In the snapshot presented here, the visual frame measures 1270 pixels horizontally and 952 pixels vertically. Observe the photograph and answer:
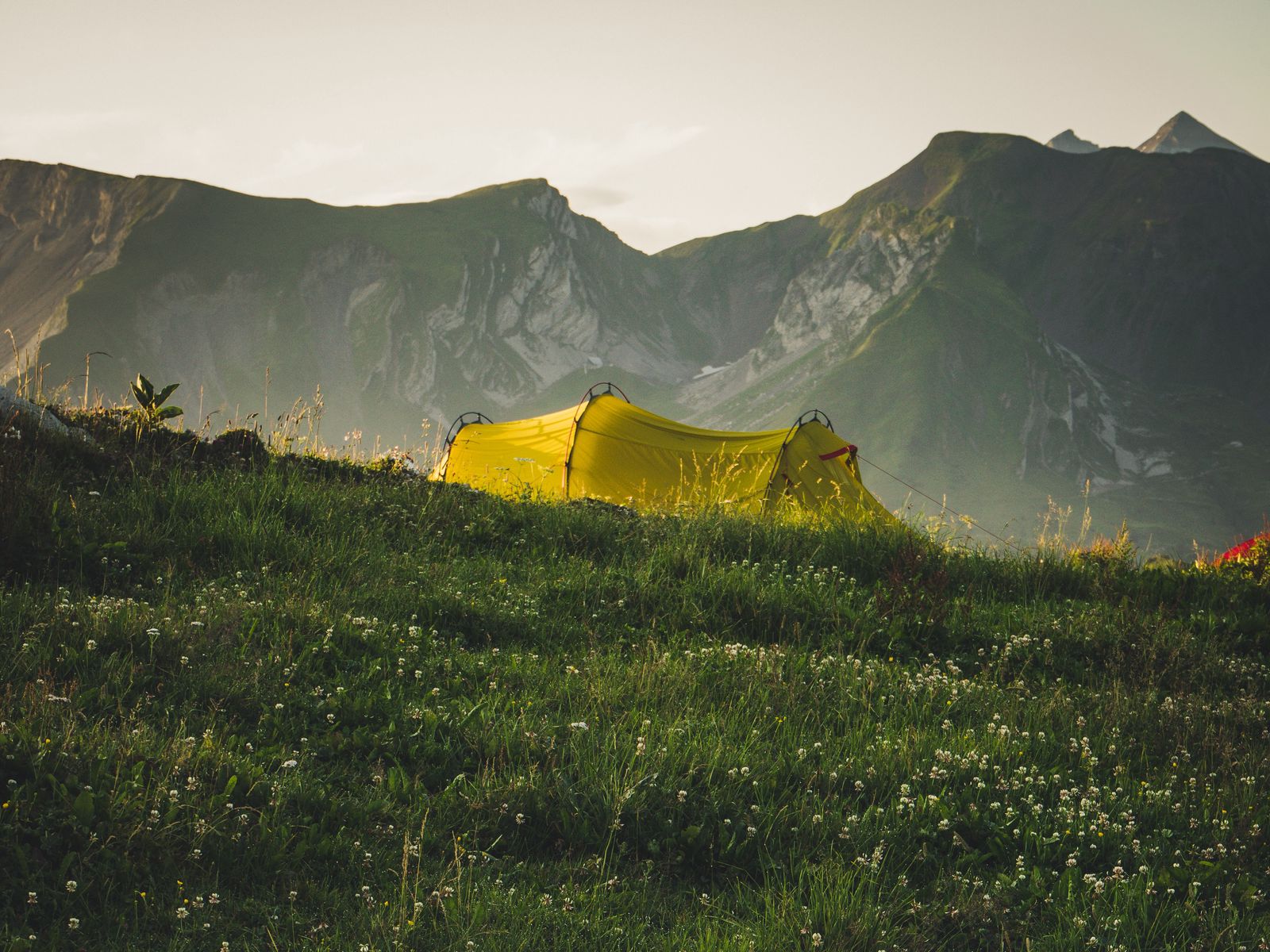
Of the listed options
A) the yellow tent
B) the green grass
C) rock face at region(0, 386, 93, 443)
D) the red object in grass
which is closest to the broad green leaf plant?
rock face at region(0, 386, 93, 443)

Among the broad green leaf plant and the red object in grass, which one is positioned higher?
the broad green leaf plant

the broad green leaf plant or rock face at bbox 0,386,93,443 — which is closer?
rock face at bbox 0,386,93,443

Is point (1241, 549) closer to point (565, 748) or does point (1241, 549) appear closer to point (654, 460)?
point (654, 460)

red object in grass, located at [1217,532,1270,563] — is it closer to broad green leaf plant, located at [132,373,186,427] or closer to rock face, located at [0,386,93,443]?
broad green leaf plant, located at [132,373,186,427]

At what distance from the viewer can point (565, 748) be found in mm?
4523

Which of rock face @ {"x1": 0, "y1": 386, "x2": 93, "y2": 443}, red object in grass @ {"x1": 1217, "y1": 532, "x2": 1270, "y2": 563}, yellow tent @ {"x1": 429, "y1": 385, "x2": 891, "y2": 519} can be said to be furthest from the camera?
yellow tent @ {"x1": 429, "y1": 385, "x2": 891, "y2": 519}

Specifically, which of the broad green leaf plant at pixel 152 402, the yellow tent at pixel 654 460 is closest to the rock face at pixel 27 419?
the broad green leaf plant at pixel 152 402

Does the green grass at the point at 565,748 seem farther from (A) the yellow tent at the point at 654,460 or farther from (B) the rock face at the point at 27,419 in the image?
(A) the yellow tent at the point at 654,460

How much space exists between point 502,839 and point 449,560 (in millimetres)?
3912

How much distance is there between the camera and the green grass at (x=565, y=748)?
11.4ft

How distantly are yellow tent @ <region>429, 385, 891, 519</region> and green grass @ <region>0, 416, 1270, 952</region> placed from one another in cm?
916

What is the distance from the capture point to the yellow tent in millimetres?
17312

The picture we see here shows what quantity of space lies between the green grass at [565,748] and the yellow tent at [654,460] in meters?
9.16

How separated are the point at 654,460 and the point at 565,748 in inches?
539
